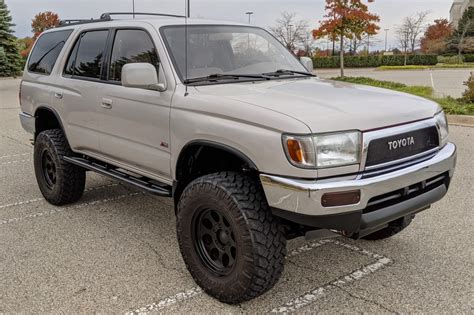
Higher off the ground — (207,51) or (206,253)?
(207,51)

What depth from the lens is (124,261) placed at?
12.8ft

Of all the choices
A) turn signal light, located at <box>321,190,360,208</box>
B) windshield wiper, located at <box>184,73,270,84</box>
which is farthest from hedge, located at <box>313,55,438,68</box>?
turn signal light, located at <box>321,190,360,208</box>

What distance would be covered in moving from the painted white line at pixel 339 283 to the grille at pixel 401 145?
1057 millimetres

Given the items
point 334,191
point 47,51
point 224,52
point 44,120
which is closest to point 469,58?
point 47,51

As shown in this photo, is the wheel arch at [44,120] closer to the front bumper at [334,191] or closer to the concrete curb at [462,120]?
the front bumper at [334,191]

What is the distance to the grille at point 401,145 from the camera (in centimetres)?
285

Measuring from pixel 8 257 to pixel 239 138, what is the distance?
244cm

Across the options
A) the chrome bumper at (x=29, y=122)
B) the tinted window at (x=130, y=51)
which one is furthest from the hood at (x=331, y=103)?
the chrome bumper at (x=29, y=122)

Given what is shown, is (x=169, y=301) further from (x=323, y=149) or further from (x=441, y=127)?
(x=441, y=127)

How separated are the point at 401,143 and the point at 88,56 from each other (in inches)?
126

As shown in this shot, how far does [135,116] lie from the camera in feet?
12.7

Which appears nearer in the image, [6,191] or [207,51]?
[207,51]

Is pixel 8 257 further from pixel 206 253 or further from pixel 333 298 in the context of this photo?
pixel 333 298

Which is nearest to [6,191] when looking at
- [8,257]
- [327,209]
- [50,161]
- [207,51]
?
[50,161]
